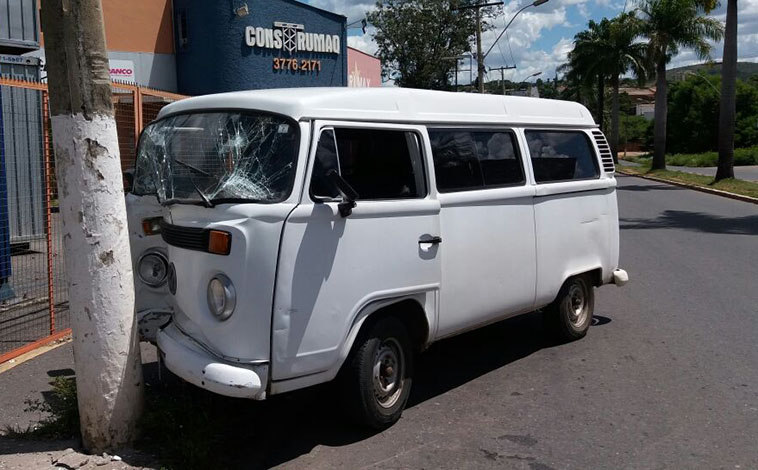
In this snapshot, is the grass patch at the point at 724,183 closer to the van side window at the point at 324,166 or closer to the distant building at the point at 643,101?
the van side window at the point at 324,166

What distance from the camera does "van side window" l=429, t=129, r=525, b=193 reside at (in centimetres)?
519

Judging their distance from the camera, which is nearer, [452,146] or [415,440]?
[415,440]

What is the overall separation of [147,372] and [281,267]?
2.51 metres

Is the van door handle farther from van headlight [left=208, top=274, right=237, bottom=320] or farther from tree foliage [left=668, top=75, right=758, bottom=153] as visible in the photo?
tree foliage [left=668, top=75, right=758, bottom=153]

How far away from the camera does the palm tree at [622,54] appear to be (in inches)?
1565

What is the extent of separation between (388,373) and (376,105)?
1.79 metres

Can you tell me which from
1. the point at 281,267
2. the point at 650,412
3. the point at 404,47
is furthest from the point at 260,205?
the point at 404,47

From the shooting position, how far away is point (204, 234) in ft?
13.5

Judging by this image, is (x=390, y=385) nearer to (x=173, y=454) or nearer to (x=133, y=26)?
(x=173, y=454)

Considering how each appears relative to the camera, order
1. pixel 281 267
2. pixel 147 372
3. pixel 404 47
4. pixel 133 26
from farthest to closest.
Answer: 1. pixel 404 47
2. pixel 133 26
3. pixel 147 372
4. pixel 281 267

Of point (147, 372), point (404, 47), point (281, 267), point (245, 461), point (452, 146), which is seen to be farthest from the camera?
point (404, 47)

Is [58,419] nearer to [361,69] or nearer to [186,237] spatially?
[186,237]

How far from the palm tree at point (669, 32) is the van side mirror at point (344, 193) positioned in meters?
31.9

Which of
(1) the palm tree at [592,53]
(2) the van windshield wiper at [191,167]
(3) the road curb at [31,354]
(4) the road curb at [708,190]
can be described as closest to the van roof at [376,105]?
(2) the van windshield wiper at [191,167]
